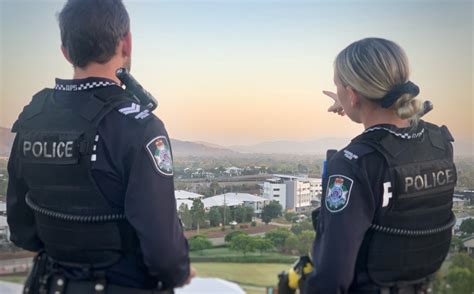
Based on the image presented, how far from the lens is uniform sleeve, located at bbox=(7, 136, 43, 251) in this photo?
1.40m

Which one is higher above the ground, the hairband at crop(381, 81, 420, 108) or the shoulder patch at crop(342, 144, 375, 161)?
the hairband at crop(381, 81, 420, 108)

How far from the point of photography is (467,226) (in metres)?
1.84

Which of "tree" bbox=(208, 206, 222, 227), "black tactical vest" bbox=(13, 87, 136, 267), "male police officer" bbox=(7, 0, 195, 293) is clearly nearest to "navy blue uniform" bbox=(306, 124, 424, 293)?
"male police officer" bbox=(7, 0, 195, 293)

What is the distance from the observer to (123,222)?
121 centimetres

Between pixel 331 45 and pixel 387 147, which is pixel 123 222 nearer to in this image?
pixel 387 147

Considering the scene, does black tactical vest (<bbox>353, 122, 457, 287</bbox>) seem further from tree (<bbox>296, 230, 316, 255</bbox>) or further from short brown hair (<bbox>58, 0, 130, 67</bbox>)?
short brown hair (<bbox>58, 0, 130, 67</bbox>)

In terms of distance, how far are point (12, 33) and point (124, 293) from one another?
1175 mm

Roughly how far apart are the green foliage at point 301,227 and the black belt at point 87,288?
2.05 feet

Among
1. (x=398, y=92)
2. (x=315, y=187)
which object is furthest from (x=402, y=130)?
(x=315, y=187)

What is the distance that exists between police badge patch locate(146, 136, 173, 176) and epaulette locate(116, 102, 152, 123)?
2.3 inches

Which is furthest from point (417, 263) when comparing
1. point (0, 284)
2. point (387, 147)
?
point (0, 284)

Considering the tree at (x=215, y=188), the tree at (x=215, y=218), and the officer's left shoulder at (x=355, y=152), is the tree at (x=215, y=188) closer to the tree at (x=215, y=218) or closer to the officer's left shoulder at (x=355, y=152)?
the tree at (x=215, y=218)

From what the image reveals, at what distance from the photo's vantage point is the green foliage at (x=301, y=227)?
179 cm

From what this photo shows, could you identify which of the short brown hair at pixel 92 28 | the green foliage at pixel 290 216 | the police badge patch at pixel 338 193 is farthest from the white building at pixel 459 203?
the short brown hair at pixel 92 28
